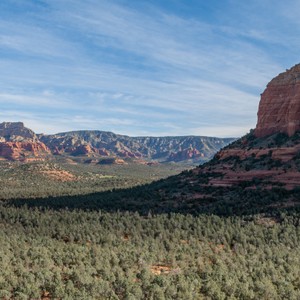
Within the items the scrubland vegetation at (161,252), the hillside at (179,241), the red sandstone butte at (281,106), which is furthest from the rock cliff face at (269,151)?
the scrubland vegetation at (161,252)

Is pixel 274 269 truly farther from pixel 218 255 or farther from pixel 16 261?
pixel 16 261

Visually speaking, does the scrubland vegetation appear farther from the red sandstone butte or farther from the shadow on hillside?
the red sandstone butte

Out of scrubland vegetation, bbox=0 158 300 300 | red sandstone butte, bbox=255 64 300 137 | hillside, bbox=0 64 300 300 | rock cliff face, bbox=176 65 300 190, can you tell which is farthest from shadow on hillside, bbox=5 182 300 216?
red sandstone butte, bbox=255 64 300 137

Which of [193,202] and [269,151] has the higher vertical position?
[269,151]

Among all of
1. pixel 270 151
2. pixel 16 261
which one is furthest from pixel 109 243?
pixel 270 151

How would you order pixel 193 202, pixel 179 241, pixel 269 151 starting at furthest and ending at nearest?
pixel 269 151 < pixel 193 202 < pixel 179 241

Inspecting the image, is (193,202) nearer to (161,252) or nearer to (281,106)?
(161,252)

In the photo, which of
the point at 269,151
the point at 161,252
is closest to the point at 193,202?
the point at 269,151
